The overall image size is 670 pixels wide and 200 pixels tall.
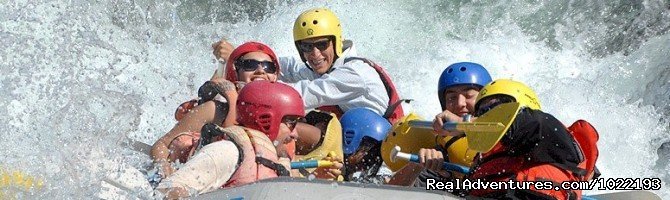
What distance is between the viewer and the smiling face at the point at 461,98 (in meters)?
4.59

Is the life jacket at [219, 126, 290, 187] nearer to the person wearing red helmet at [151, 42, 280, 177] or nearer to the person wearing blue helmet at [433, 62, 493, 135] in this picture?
the person wearing red helmet at [151, 42, 280, 177]

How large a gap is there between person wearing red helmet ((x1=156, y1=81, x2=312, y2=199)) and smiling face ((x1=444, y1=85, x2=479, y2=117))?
75 centimetres

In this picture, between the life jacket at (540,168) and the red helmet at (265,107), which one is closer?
the life jacket at (540,168)

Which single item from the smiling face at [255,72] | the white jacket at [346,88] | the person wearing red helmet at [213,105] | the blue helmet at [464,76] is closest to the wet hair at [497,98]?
the blue helmet at [464,76]

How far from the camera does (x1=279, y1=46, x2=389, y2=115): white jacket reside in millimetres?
5582

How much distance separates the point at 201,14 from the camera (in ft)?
36.0

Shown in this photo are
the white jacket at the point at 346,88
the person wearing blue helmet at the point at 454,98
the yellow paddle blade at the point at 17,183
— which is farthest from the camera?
the white jacket at the point at 346,88

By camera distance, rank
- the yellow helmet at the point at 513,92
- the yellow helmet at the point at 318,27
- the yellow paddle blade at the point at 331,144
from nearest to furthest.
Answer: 1. the yellow helmet at the point at 513,92
2. the yellow paddle blade at the point at 331,144
3. the yellow helmet at the point at 318,27

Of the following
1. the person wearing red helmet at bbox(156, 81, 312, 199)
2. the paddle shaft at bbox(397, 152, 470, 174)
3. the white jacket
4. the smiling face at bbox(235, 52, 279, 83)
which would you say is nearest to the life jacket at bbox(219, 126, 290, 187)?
the person wearing red helmet at bbox(156, 81, 312, 199)

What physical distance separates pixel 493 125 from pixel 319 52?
2426 millimetres

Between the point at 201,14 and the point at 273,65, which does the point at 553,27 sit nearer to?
the point at 201,14

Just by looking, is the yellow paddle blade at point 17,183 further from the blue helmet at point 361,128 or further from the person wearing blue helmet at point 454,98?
the blue helmet at point 361,128

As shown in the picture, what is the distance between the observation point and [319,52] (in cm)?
580

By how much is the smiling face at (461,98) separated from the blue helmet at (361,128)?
509 mm
